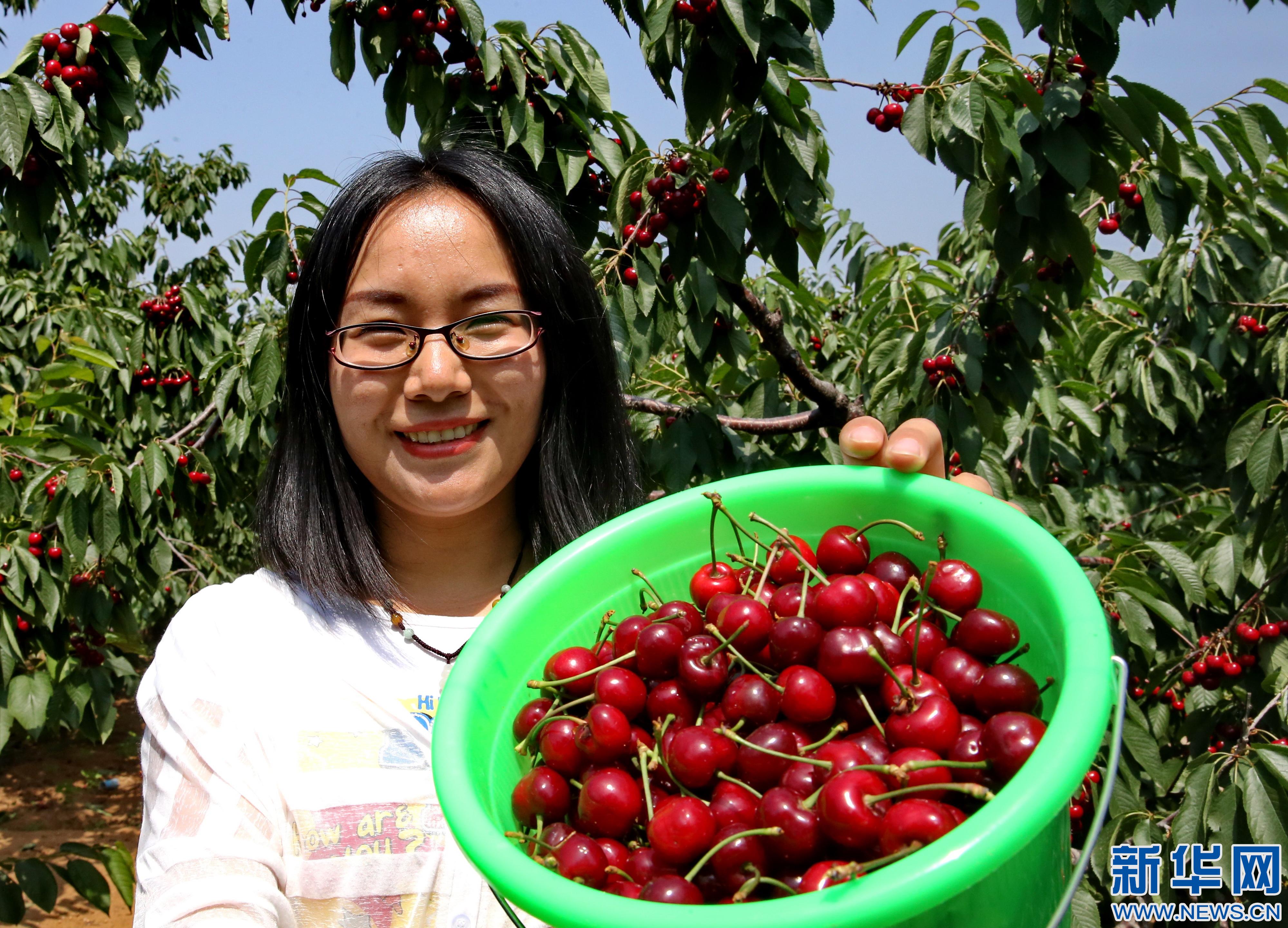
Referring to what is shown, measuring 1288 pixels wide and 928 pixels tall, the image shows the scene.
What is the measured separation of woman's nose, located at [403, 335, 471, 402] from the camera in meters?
1.26

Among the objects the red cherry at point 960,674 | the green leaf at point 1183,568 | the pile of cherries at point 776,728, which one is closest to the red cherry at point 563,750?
the pile of cherries at point 776,728

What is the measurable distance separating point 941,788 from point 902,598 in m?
0.29

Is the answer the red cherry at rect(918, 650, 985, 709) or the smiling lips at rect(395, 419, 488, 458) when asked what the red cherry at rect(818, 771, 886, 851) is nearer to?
the red cherry at rect(918, 650, 985, 709)

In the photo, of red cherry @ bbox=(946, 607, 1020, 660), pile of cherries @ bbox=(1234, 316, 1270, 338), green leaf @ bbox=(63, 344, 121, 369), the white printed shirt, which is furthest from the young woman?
pile of cherries @ bbox=(1234, 316, 1270, 338)

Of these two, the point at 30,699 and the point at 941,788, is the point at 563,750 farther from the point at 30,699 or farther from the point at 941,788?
the point at 30,699

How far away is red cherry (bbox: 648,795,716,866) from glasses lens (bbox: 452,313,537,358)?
2.24 feet

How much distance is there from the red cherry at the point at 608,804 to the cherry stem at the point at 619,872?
1.8 inches

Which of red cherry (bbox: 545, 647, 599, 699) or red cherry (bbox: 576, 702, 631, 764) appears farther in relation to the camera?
red cherry (bbox: 545, 647, 599, 699)

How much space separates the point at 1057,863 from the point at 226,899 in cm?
91

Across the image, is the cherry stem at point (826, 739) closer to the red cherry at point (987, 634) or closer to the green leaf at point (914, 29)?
the red cherry at point (987, 634)

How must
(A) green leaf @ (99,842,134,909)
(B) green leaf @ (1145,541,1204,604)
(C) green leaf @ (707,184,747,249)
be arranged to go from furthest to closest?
1. (A) green leaf @ (99,842,134,909)
2. (B) green leaf @ (1145,541,1204,604)
3. (C) green leaf @ (707,184,747,249)

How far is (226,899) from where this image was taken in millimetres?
1081

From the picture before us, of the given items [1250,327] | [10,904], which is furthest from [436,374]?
[1250,327]

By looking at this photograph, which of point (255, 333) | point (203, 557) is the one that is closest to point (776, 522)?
point (255, 333)
